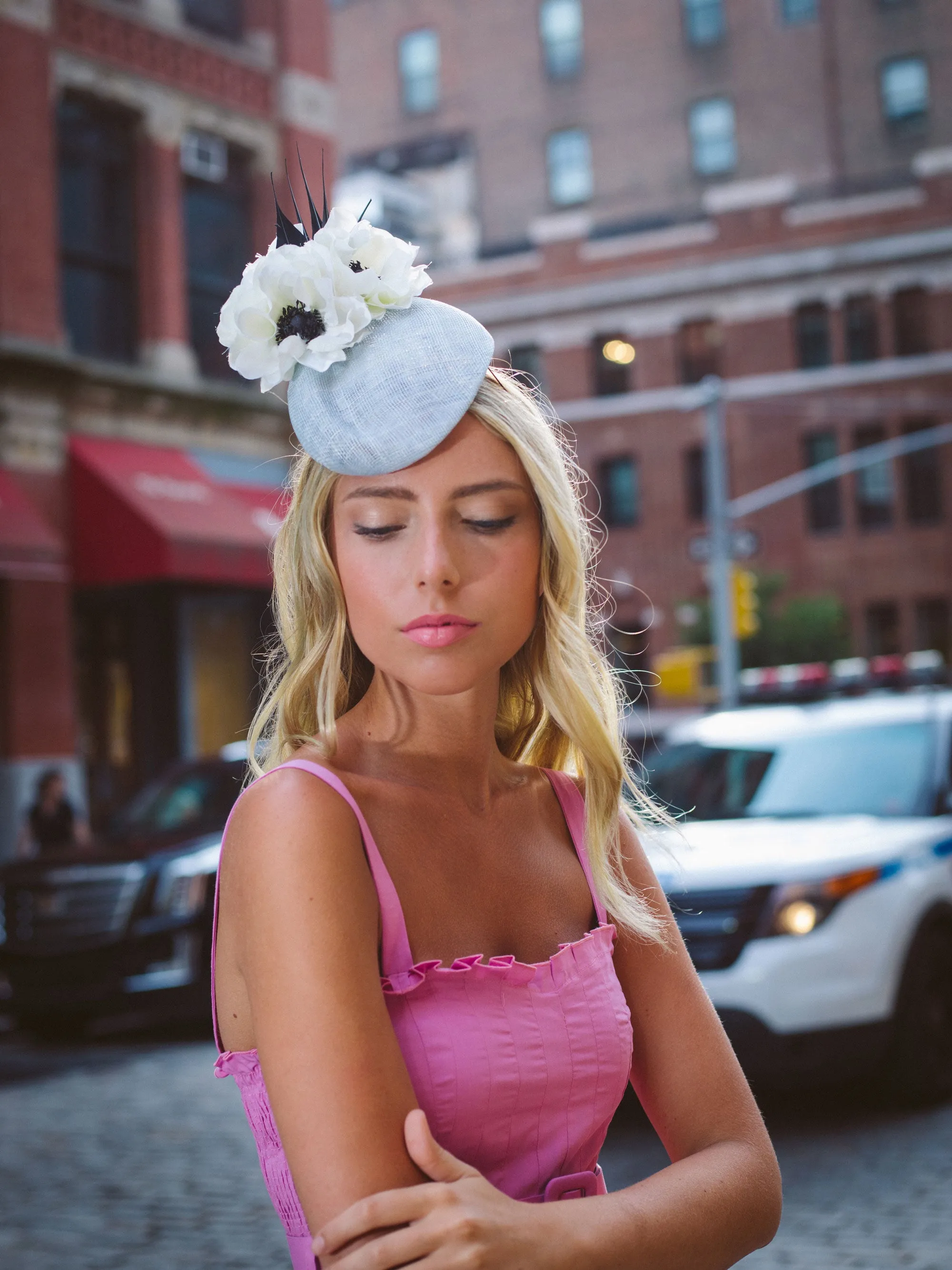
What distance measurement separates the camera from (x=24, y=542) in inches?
619

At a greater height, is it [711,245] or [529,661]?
[711,245]

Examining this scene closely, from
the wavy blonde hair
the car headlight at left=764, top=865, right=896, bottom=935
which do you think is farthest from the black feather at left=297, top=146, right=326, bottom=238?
the car headlight at left=764, top=865, right=896, bottom=935

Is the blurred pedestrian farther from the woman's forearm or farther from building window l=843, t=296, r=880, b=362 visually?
building window l=843, t=296, r=880, b=362

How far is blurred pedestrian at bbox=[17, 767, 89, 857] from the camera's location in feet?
45.0

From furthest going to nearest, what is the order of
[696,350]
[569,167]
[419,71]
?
1. [419,71]
2. [569,167]
3. [696,350]

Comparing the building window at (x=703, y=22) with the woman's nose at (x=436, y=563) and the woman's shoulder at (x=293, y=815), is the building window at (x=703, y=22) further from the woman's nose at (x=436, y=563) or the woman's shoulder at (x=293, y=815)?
the woman's shoulder at (x=293, y=815)

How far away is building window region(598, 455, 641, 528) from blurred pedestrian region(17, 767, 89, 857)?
28210mm

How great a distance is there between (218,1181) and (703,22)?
4389cm

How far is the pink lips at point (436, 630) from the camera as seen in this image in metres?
1.81

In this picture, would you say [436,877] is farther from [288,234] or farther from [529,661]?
[288,234]

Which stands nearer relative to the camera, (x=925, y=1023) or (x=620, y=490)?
(x=925, y=1023)

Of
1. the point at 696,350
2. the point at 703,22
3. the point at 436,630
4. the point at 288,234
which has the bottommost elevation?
the point at 436,630

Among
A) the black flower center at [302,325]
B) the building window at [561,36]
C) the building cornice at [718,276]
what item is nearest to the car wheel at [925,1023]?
the black flower center at [302,325]

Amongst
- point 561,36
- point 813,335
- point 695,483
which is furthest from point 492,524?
point 561,36
